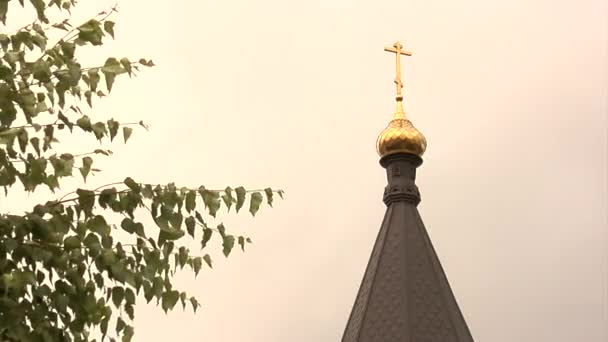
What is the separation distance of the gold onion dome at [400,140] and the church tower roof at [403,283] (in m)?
0.02

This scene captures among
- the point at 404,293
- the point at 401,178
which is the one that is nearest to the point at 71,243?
the point at 404,293

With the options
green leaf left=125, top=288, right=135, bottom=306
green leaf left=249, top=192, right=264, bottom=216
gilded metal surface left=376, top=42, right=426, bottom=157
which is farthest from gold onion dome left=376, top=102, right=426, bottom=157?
green leaf left=125, top=288, right=135, bottom=306

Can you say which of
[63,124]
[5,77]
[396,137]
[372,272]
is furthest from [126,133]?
[396,137]

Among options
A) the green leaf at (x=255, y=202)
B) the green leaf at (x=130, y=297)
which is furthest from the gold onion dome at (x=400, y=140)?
the green leaf at (x=130, y=297)

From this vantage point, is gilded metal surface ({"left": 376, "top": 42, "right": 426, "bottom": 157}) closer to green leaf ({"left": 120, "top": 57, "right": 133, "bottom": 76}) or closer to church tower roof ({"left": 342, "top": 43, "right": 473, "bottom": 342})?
church tower roof ({"left": 342, "top": 43, "right": 473, "bottom": 342})

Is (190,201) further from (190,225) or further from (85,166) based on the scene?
(85,166)

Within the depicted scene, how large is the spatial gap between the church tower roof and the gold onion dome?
24 millimetres

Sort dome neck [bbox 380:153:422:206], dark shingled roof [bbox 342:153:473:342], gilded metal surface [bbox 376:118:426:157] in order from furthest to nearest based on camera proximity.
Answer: gilded metal surface [bbox 376:118:426:157]
dome neck [bbox 380:153:422:206]
dark shingled roof [bbox 342:153:473:342]

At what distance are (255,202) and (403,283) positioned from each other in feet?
38.4

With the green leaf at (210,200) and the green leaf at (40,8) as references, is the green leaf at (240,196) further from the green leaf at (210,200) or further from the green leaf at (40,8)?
the green leaf at (40,8)

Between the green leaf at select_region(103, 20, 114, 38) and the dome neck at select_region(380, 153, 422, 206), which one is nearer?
the green leaf at select_region(103, 20, 114, 38)

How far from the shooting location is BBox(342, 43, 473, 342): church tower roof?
1692 centimetres

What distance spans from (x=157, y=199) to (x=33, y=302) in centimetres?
87

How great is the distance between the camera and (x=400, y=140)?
68.2 feet
